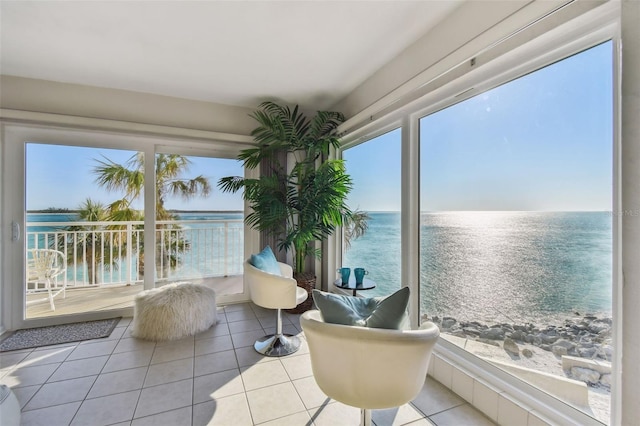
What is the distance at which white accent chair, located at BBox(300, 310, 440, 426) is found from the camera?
107 cm

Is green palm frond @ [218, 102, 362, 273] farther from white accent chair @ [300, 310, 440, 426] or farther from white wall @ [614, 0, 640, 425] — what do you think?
white wall @ [614, 0, 640, 425]

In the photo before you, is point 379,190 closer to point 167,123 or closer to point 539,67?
point 539,67

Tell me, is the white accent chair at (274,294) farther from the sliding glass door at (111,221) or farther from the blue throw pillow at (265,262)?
the sliding glass door at (111,221)

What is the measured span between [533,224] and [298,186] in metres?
2.25

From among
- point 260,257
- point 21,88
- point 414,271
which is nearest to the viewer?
point 414,271

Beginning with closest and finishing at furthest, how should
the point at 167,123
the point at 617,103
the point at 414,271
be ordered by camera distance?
1. the point at 617,103
2. the point at 414,271
3. the point at 167,123

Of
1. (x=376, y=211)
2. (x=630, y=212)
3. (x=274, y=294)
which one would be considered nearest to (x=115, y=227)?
(x=274, y=294)

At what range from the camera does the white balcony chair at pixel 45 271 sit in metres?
2.85

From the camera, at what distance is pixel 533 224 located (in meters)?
1.48

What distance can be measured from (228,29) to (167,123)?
1581 mm

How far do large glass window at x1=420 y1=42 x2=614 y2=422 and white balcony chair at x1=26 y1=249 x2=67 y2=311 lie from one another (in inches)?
154

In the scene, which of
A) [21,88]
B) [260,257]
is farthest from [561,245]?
[21,88]

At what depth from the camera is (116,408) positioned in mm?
1606

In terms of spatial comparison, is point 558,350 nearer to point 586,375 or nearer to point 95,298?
point 586,375
